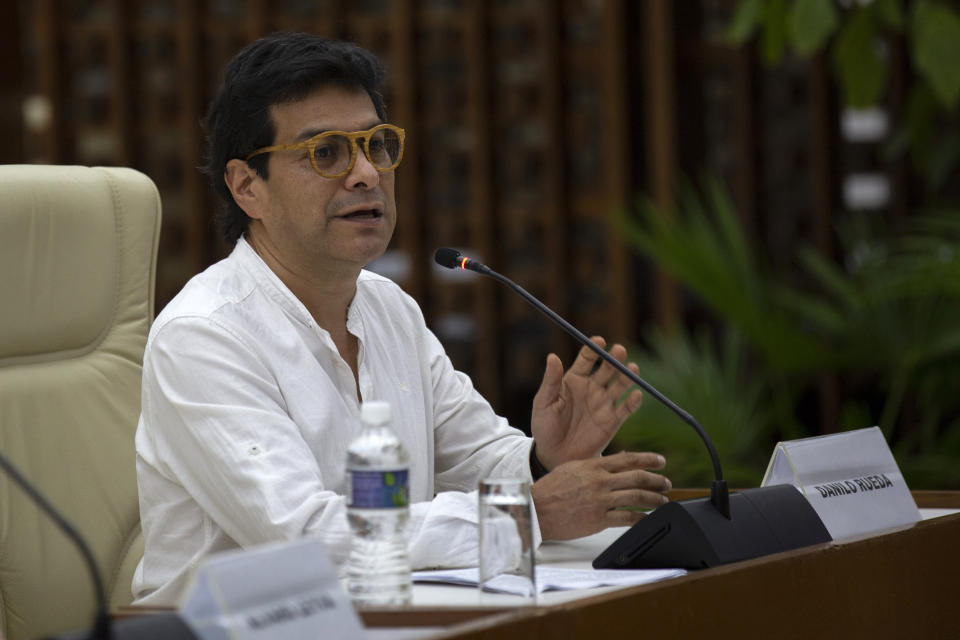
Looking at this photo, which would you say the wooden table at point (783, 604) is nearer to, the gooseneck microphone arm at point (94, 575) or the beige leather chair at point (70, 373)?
the gooseneck microphone arm at point (94, 575)

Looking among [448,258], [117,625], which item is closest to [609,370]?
[448,258]

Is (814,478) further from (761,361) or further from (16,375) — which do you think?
(761,361)

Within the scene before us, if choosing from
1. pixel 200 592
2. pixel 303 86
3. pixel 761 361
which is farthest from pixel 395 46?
pixel 200 592

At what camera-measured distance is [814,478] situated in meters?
1.65

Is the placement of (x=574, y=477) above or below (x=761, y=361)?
above

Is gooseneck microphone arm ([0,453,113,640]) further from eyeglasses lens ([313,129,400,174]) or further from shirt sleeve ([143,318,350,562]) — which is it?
eyeglasses lens ([313,129,400,174])

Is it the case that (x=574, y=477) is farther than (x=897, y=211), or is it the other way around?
(x=897, y=211)

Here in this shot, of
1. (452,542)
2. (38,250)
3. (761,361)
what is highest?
(38,250)

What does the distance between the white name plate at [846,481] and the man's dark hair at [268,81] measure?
83 centimetres

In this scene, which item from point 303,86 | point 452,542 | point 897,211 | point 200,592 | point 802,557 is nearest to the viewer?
point 200,592

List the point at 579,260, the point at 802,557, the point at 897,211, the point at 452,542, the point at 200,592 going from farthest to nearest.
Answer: the point at 579,260 < the point at 897,211 < the point at 452,542 < the point at 802,557 < the point at 200,592

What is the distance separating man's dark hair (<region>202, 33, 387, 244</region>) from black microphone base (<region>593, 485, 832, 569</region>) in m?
0.82

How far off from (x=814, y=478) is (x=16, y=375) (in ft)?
3.71

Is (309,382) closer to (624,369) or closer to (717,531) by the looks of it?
(624,369)
